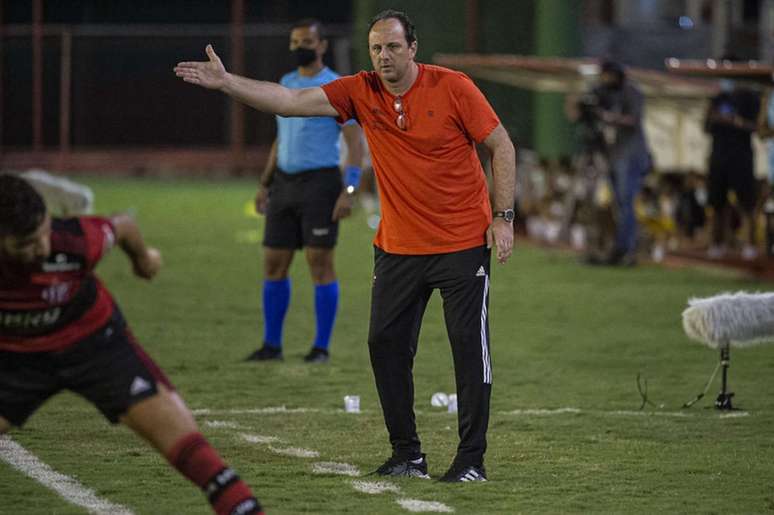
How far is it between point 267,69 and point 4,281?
29271 millimetres

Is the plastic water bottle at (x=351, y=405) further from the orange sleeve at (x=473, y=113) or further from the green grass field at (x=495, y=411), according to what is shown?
the orange sleeve at (x=473, y=113)

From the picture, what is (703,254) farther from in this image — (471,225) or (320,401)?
(471,225)

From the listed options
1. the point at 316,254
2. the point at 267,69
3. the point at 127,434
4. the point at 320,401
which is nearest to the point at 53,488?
the point at 127,434

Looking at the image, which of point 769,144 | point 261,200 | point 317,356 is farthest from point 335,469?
point 769,144

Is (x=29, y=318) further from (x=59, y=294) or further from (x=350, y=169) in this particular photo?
(x=350, y=169)

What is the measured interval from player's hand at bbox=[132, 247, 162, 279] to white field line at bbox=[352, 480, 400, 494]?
1692mm

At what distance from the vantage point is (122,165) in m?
35.5

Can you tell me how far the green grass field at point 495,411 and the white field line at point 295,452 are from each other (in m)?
0.05

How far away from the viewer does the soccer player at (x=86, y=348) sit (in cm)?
598

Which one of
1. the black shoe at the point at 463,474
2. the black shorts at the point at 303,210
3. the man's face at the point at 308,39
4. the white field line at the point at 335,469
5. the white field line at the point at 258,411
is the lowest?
the white field line at the point at 258,411

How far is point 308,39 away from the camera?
11.2 m

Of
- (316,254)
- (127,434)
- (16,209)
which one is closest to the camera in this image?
(16,209)

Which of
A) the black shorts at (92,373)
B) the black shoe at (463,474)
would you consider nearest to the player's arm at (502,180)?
the black shoe at (463,474)

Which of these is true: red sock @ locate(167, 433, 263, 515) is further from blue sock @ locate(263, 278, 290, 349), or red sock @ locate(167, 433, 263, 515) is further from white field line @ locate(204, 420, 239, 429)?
blue sock @ locate(263, 278, 290, 349)
